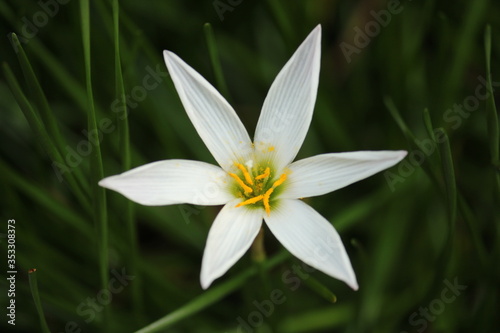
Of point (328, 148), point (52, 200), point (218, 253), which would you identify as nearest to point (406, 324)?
point (328, 148)

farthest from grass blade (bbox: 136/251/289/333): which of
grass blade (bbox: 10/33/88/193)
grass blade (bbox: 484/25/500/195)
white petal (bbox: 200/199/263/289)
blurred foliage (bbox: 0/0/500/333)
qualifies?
grass blade (bbox: 484/25/500/195)

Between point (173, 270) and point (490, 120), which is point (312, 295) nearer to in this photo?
point (173, 270)

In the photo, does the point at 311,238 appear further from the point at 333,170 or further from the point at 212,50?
the point at 212,50

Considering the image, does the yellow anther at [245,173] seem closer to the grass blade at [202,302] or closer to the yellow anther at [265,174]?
the yellow anther at [265,174]

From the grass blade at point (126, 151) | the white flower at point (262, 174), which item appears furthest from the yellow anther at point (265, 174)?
the grass blade at point (126, 151)

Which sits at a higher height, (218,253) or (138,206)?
(138,206)
